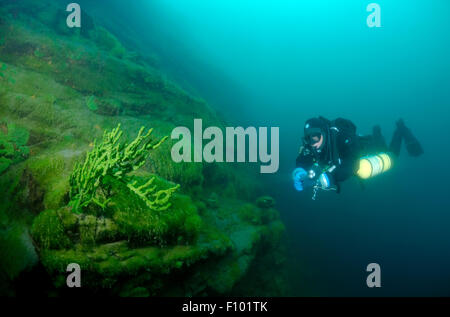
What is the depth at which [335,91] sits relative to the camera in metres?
86.5

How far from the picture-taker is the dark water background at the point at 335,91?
74.0 feet

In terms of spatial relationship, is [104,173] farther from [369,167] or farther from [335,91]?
[335,91]

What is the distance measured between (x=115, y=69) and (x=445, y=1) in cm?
13680

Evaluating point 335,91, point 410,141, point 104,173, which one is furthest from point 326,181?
point 335,91

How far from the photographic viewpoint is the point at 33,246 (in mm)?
3086

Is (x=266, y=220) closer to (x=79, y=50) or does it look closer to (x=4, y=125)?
(x=4, y=125)

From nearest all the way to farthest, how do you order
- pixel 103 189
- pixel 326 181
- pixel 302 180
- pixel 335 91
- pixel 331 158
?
pixel 103 189
pixel 326 181
pixel 331 158
pixel 302 180
pixel 335 91

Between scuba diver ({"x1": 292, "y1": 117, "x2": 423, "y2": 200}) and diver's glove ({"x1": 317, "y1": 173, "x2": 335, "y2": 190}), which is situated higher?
scuba diver ({"x1": 292, "y1": 117, "x2": 423, "y2": 200})

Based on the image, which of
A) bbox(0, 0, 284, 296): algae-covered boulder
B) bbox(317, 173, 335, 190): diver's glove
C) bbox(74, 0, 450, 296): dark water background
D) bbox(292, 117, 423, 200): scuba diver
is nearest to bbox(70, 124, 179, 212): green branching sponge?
bbox(0, 0, 284, 296): algae-covered boulder

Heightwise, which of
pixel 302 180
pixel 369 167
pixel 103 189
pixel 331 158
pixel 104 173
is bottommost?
pixel 103 189

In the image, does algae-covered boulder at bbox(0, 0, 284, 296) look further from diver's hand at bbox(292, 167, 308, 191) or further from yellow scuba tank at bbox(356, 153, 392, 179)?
yellow scuba tank at bbox(356, 153, 392, 179)

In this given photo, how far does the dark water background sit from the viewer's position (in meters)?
22.6

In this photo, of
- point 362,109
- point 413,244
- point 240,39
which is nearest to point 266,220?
point 413,244

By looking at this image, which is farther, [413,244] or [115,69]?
[413,244]
